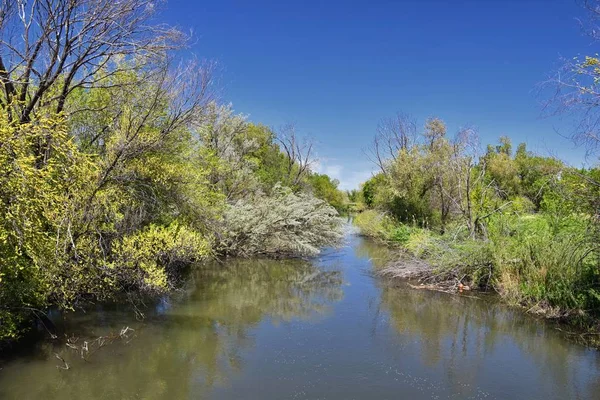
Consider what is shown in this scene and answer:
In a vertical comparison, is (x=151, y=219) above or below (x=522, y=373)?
above

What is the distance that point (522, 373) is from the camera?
9188 millimetres

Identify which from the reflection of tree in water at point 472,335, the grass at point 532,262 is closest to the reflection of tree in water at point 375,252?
the grass at point 532,262

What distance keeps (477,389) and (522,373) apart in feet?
5.03

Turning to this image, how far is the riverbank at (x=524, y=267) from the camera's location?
12.0m

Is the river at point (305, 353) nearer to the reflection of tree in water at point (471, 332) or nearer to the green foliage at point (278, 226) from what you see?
the reflection of tree in water at point (471, 332)

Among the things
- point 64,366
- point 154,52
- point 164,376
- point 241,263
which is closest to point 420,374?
point 164,376

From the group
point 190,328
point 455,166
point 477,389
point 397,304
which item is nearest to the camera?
point 477,389

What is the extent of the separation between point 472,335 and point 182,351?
752cm

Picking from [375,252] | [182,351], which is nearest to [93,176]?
[182,351]

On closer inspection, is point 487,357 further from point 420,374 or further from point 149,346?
point 149,346

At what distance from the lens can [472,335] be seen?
11680 millimetres

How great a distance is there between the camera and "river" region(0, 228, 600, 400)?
320 inches

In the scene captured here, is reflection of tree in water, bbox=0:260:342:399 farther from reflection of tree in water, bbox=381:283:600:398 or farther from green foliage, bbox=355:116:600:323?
green foliage, bbox=355:116:600:323

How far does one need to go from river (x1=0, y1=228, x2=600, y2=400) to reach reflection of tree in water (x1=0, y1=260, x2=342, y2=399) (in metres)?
0.03
